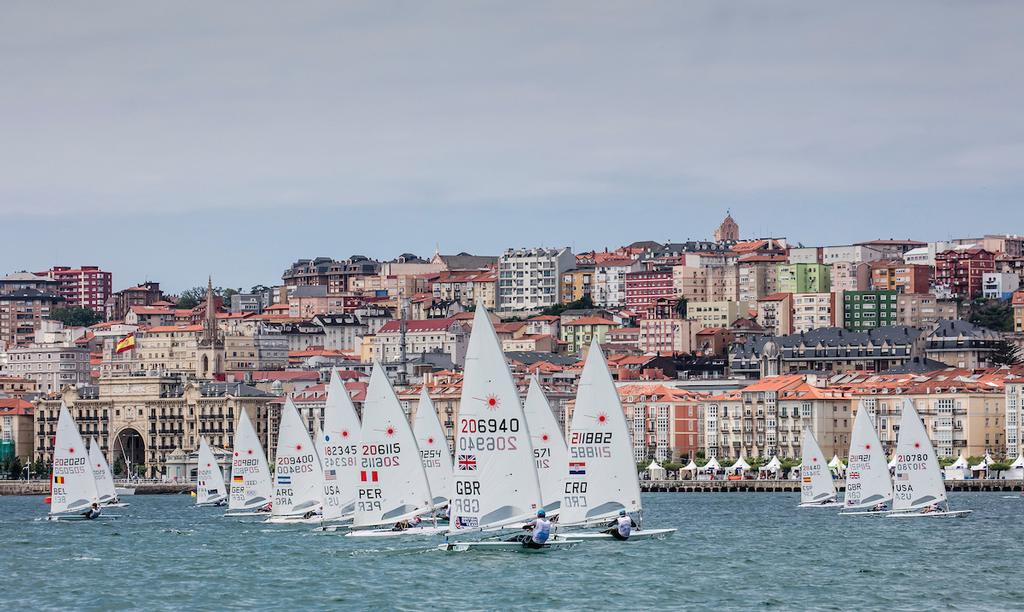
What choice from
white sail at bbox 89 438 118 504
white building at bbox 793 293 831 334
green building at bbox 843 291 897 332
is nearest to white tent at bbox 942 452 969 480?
white sail at bbox 89 438 118 504

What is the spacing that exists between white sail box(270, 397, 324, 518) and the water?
1.18 m

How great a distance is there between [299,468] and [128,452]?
10091 cm

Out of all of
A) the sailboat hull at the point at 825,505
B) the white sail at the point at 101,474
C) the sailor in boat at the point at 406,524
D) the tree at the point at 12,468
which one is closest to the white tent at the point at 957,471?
the sailboat hull at the point at 825,505

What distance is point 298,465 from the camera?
2744 inches

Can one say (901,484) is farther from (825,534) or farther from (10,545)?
(10,545)

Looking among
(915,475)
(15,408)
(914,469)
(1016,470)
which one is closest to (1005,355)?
(1016,470)

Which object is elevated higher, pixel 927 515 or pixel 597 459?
pixel 597 459

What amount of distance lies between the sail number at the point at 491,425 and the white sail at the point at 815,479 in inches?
1808

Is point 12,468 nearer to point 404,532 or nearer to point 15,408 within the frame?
point 15,408

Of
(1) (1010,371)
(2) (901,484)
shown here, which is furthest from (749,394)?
(2) (901,484)

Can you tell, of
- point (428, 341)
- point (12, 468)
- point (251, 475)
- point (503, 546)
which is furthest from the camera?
point (428, 341)

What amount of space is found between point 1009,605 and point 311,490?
30.9 m

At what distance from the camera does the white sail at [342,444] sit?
5809 cm

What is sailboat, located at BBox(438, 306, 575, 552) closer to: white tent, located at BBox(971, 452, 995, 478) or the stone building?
white tent, located at BBox(971, 452, 995, 478)
